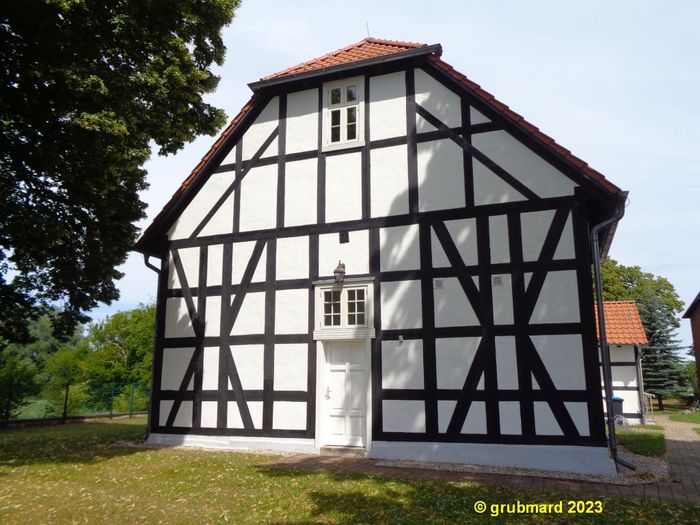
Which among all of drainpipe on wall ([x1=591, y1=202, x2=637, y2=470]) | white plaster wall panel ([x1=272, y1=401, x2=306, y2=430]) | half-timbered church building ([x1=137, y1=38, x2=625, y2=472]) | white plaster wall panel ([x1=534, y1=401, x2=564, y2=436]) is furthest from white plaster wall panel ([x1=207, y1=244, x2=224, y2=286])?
drainpipe on wall ([x1=591, y1=202, x2=637, y2=470])

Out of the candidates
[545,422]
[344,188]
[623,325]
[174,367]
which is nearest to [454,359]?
[545,422]

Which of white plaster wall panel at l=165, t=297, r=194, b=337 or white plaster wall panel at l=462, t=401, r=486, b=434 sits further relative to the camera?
white plaster wall panel at l=165, t=297, r=194, b=337

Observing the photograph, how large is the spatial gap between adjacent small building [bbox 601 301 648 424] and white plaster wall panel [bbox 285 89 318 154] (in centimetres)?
Result: 1392

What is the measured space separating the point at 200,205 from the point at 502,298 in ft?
25.0

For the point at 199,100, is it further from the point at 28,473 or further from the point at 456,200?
the point at 28,473

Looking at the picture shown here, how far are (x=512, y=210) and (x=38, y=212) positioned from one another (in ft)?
30.1

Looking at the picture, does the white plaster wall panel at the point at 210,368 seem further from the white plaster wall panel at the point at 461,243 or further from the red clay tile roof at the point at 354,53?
the red clay tile roof at the point at 354,53

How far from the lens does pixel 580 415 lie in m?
8.30

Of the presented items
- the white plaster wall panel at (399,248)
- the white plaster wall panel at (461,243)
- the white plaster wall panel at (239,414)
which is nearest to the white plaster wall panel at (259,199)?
the white plaster wall panel at (399,248)

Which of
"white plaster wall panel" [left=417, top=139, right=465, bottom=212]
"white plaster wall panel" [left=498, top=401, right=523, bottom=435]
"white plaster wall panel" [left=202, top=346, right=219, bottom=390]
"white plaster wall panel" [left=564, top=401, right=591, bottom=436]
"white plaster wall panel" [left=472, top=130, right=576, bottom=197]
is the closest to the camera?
"white plaster wall panel" [left=564, top=401, right=591, bottom=436]

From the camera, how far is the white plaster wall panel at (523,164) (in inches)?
360

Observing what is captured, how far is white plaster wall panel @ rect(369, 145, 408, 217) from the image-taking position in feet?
33.7

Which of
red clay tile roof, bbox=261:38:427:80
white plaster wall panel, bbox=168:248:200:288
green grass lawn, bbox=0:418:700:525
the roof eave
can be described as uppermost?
red clay tile roof, bbox=261:38:427:80

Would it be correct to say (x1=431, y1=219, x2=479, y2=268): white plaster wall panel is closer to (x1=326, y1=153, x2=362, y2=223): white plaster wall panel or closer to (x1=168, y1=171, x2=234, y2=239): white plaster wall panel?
(x1=326, y1=153, x2=362, y2=223): white plaster wall panel
